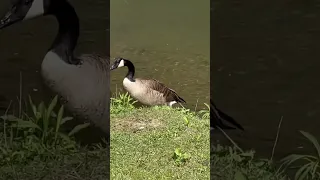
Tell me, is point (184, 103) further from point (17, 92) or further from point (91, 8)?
point (17, 92)

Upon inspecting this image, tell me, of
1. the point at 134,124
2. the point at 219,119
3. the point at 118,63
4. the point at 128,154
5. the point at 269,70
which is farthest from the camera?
the point at 118,63

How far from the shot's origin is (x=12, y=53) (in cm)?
454

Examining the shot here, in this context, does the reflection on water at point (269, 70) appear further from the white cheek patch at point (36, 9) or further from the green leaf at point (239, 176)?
the white cheek patch at point (36, 9)

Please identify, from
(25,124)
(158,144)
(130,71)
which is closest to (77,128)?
(25,124)

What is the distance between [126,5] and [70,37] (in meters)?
2.29

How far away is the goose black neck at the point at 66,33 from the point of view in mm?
A: 3723

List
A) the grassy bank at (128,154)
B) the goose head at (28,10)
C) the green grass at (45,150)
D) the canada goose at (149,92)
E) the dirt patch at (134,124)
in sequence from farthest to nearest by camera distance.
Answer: the canada goose at (149,92)
the dirt patch at (134,124)
the goose head at (28,10)
the grassy bank at (128,154)
the green grass at (45,150)

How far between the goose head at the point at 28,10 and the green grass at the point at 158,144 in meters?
0.98

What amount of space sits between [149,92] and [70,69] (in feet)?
4.76

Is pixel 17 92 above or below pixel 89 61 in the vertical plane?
below

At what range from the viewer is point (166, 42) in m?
5.91

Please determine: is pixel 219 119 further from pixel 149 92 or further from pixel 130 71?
pixel 130 71

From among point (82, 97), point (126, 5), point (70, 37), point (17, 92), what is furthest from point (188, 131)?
point (126, 5)

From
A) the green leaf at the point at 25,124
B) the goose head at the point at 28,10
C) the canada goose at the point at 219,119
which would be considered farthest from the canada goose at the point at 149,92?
the green leaf at the point at 25,124
